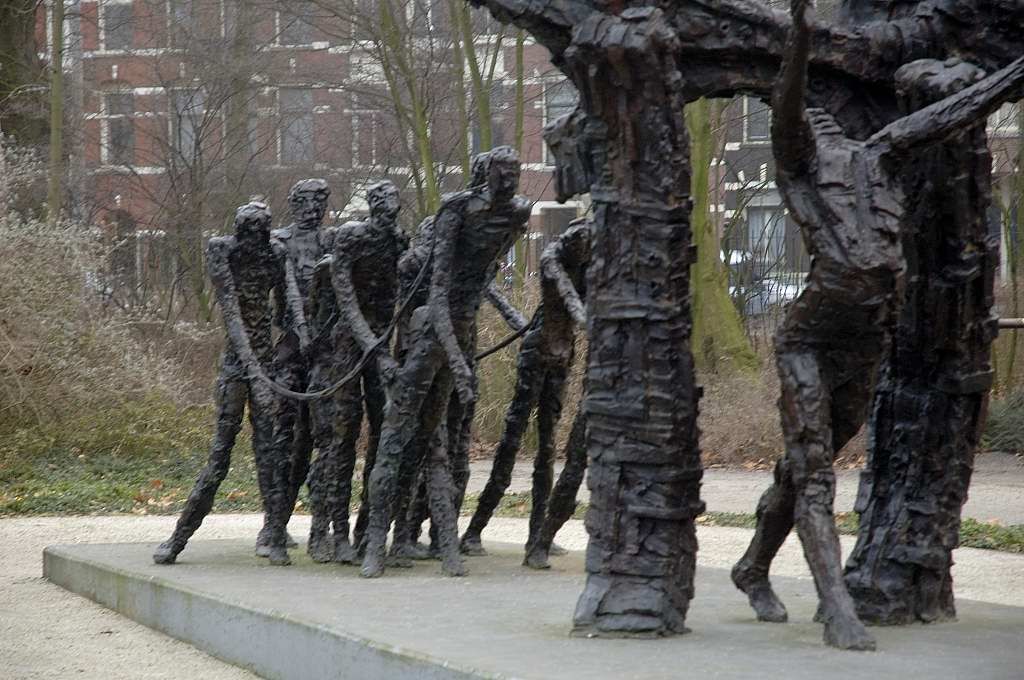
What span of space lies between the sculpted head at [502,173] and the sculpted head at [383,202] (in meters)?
0.85

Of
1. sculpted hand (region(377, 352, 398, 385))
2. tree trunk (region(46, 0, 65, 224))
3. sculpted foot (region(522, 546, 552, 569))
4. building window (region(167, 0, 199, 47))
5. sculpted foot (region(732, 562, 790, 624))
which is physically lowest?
sculpted foot (region(522, 546, 552, 569))

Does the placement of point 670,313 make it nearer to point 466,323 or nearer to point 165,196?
point 466,323

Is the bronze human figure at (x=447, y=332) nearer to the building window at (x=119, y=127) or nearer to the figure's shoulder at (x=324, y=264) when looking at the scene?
the figure's shoulder at (x=324, y=264)

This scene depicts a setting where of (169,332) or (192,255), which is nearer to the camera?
(169,332)

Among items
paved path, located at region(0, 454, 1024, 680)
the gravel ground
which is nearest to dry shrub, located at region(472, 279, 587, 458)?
paved path, located at region(0, 454, 1024, 680)

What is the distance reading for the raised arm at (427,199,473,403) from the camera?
9.01 metres

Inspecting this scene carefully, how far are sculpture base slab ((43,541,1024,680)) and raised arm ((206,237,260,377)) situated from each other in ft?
4.28

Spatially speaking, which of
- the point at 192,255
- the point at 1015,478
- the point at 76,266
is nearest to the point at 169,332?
the point at 192,255

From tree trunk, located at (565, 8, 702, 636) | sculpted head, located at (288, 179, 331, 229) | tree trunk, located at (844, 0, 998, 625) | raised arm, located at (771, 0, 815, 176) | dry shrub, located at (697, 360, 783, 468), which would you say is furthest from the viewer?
dry shrub, located at (697, 360, 783, 468)

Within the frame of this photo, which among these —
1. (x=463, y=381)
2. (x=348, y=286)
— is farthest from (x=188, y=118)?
(x=463, y=381)

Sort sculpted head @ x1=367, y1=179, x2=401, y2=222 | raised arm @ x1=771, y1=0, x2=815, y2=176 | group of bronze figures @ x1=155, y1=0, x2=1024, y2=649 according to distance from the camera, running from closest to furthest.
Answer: raised arm @ x1=771, y1=0, x2=815, y2=176 → group of bronze figures @ x1=155, y1=0, x2=1024, y2=649 → sculpted head @ x1=367, y1=179, x2=401, y2=222

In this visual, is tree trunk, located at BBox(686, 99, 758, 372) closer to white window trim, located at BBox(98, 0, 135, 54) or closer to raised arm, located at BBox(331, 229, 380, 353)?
white window trim, located at BBox(98, 0, 135, 54)

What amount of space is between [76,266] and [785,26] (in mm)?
14255

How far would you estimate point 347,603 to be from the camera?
26.5 ft
